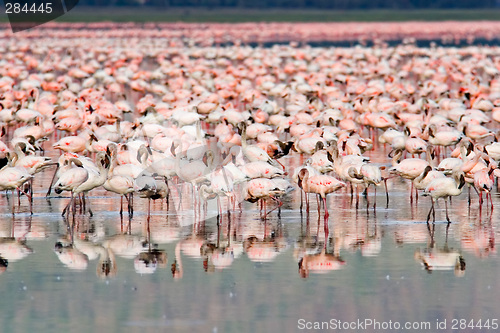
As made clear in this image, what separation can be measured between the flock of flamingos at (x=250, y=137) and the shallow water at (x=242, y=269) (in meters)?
0.38

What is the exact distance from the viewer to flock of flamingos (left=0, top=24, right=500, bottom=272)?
13445mm

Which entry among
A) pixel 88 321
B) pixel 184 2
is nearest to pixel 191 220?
pixel 88 321

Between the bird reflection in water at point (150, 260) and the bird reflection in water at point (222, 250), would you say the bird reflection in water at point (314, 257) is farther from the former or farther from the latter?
the bird reflection in water at point (150, 260)

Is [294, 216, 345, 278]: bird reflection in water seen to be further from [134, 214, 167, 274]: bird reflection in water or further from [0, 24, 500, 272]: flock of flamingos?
[134, 214, 167, 274]: bird reflection in water

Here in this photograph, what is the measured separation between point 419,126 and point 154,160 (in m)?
6.37

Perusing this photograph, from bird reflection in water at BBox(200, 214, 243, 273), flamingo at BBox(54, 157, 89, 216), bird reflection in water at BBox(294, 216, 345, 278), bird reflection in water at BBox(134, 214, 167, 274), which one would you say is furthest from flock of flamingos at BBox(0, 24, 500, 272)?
bird reflection in water at BBox(134, 214, 167, 274)

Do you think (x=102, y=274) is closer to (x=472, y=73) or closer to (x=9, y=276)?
(x=9, y=276)

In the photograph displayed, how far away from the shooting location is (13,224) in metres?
13.2

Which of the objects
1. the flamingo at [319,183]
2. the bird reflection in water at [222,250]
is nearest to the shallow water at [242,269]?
the bird reflection in water at [222,250]

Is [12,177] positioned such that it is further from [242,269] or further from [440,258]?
[440,258]

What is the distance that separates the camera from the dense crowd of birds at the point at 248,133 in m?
13.4

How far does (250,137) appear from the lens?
62.2 ft

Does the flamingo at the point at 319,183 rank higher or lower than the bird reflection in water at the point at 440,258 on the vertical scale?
higher

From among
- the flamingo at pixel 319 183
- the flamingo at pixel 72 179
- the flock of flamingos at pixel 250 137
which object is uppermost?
the flamingo at pixel 72 179
